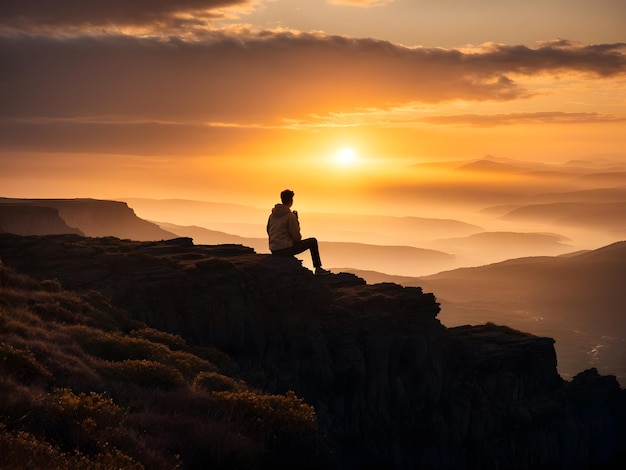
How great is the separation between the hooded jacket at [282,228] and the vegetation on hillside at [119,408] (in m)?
10.4

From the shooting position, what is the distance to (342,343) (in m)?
33.6

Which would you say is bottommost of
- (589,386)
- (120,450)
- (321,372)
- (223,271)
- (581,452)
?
(581,452)

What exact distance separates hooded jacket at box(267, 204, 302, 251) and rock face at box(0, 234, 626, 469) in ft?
7.60

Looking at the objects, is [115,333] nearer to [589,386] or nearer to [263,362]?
[263,362]

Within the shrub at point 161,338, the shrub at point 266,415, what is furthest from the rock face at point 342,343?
the shrub at point 266,415

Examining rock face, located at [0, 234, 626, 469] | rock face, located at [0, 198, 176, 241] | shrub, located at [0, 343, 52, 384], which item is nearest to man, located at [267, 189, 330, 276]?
rock face, located at [0, 234, 626, 469]

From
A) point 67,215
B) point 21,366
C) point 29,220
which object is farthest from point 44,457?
point 67,215

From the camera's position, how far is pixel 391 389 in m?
35.5

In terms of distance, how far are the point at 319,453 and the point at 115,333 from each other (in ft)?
28.4

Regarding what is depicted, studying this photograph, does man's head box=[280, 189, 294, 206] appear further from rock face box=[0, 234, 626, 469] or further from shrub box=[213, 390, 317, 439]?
shrub box=[213, 390, 317, 439]

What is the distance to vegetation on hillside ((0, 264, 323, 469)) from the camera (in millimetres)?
11492

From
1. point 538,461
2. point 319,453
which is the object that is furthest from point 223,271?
point 538,461

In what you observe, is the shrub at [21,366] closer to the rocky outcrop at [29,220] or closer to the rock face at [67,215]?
the rocky outcrop at [29,220]

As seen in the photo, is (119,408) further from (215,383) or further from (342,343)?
(342,343)
